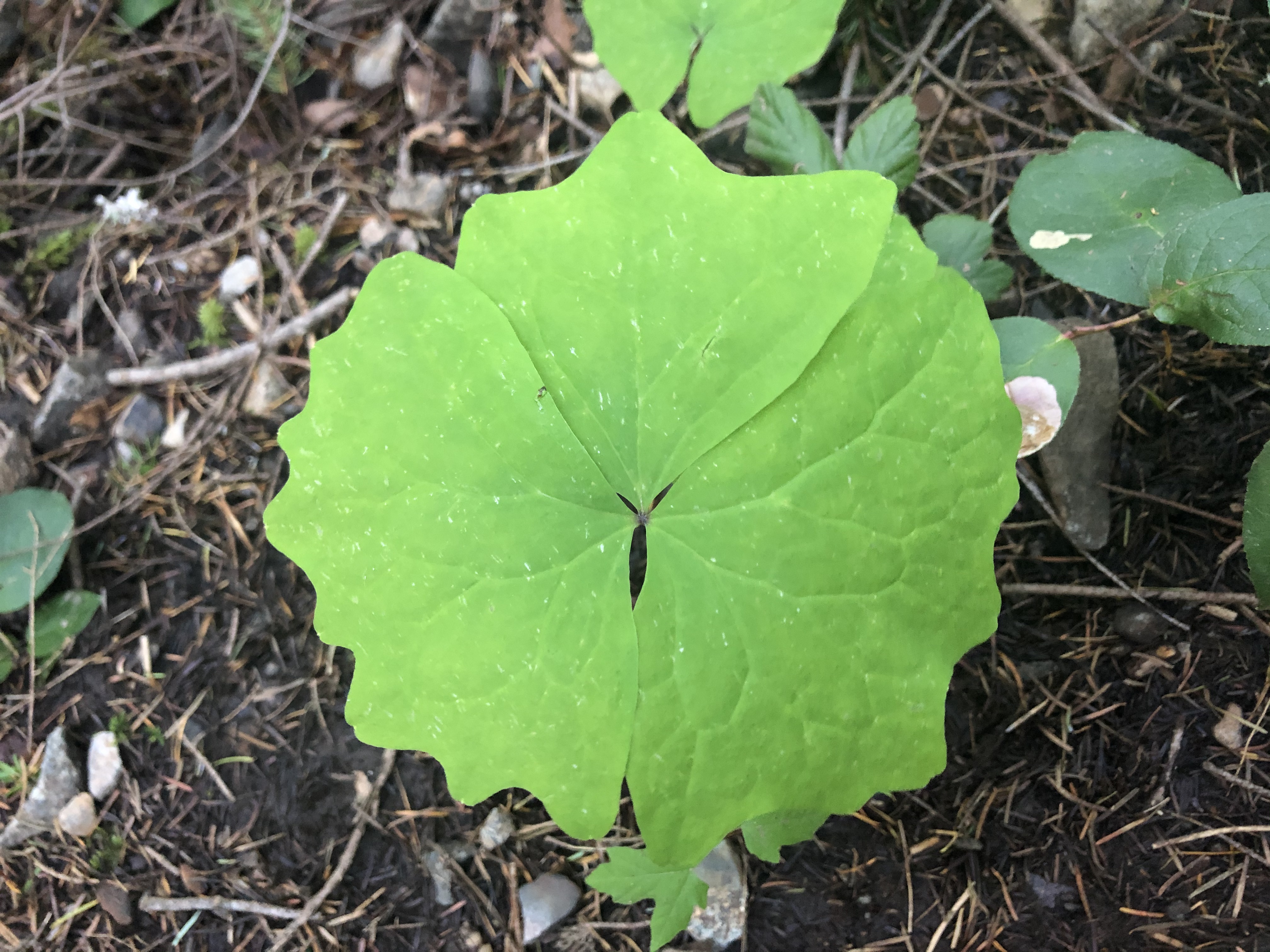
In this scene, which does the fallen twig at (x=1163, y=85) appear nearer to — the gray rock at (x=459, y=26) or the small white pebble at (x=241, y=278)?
the gray rock at (x=459, y=26)

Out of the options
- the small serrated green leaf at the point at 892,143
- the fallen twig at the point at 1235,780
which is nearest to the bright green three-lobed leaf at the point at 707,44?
the small serrated green leaf at the point at 892,143

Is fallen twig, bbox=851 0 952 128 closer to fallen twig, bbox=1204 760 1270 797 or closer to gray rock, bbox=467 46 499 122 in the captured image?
gray rock, bbox=467 46 499 122

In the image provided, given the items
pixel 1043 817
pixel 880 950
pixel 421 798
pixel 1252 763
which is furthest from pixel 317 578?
pixel 1252 763

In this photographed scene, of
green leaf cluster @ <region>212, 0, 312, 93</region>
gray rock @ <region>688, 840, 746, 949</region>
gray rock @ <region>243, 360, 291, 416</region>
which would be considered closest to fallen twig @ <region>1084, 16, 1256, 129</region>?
gray rock @ <region>688, 840, 746, 949</region>

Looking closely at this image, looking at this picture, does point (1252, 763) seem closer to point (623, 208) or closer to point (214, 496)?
point (623, 208)

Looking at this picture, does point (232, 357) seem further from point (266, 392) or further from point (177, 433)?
point (177, 433)
